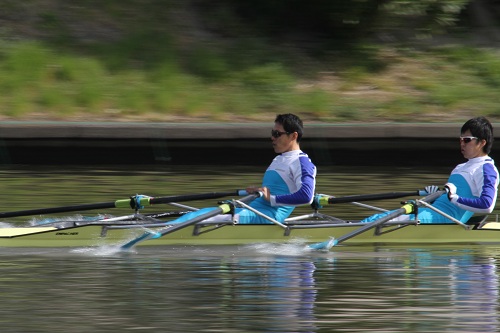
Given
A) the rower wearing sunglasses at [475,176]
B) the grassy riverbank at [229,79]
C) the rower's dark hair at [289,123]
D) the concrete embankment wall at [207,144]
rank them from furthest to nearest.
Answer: the grassy riverbank at [229,79] < the concrete embankment wall at [207,144] < the rower's dark hair at [289,123] < the rower wearing sunglasses at [475,176]

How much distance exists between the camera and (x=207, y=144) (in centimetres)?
1964

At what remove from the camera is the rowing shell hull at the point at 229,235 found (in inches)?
447

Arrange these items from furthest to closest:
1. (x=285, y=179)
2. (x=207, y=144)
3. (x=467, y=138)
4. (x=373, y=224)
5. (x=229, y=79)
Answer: (x=229, y=79)
(x=207, y=144)
(x=285, y=179)
(x=467, y=138)
(x=373, y=224)

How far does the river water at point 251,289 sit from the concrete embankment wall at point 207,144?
6.63 metres

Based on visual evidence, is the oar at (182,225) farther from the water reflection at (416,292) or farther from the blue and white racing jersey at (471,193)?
the blue and white racing jersey at (471,193)

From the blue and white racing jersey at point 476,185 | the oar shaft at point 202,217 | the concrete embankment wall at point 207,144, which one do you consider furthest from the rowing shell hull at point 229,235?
the concrete embankment wall at point 207,144

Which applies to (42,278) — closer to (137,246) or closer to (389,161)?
(137,246)

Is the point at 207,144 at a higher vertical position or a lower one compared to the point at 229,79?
lower

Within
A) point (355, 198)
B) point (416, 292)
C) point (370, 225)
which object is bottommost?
point (416, 292)

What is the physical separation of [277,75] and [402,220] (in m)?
11.9

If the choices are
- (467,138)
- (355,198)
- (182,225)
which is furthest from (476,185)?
(182,225)

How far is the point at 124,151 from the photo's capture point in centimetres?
1969

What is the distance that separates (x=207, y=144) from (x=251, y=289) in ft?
34.7

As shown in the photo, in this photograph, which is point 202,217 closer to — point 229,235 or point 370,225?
point 229,235
